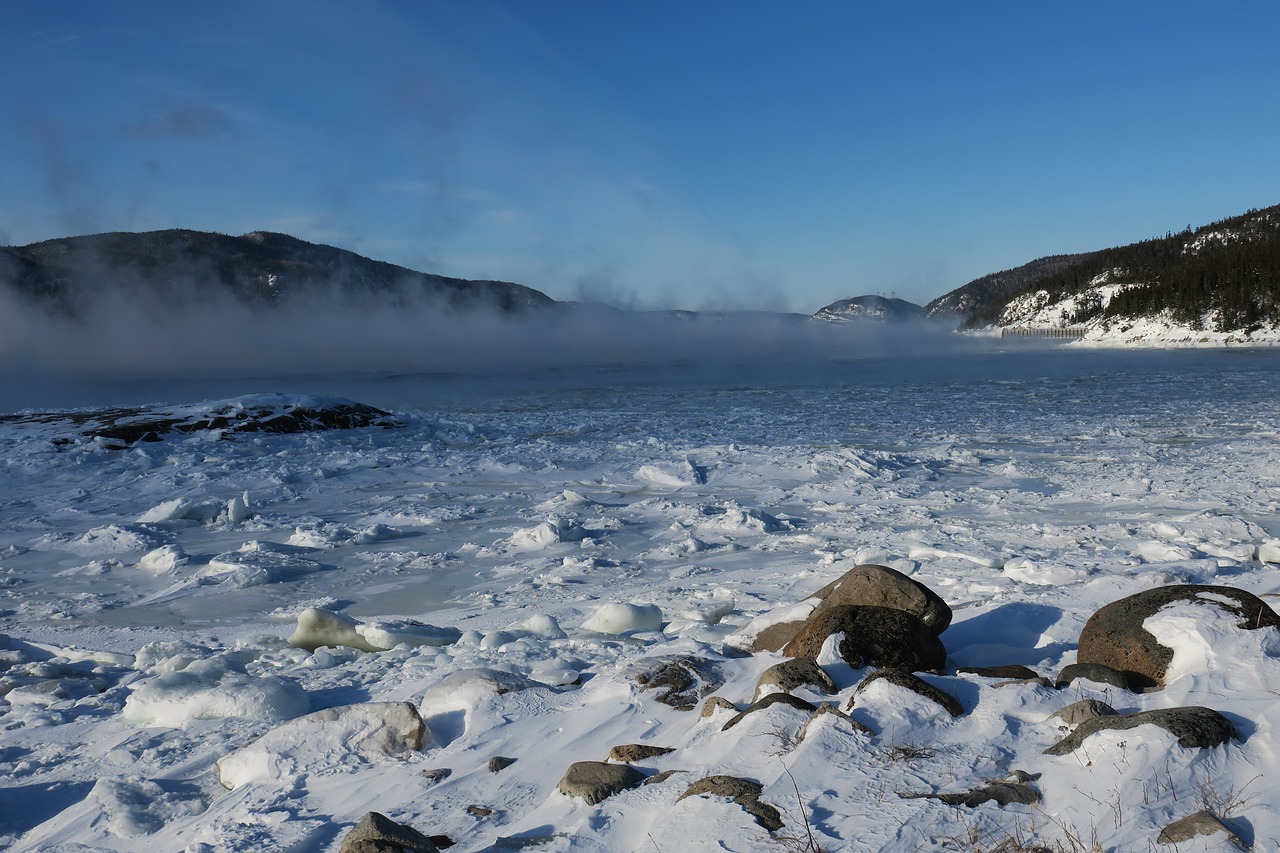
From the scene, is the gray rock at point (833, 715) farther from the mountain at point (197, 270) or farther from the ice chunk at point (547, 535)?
the mountain at point (197, 270)

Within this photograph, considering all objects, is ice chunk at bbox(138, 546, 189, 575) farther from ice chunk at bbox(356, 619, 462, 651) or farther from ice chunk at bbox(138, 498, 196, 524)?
ice chunk at bbox(356, 619, 462, 651)

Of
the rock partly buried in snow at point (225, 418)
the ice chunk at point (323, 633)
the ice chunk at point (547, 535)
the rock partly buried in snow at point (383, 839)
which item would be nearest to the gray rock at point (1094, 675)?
the rock partly buried in snow at point (383, 839)

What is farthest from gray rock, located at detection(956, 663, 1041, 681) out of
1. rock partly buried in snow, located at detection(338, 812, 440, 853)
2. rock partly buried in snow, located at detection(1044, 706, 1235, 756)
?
rock partly buried in snow, located at detection(338, 812, 440, 853)

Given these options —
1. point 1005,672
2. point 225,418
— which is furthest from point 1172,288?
point 1005,672

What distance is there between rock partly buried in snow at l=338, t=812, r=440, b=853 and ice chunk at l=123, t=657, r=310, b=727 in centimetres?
186

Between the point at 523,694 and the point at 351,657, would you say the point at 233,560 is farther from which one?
the point at 523,694

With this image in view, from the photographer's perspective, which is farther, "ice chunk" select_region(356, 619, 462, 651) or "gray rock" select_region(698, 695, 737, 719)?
"ice chunk" select_region(356, 619, 462, 651)

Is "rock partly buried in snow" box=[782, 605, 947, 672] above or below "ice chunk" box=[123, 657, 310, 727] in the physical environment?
above

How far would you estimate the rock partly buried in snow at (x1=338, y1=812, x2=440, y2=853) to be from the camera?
285 cm

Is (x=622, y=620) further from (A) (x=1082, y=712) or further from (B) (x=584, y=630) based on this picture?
(A) (x=1082, y=712)

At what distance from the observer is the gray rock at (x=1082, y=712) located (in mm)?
3479

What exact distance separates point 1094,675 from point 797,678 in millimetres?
1417

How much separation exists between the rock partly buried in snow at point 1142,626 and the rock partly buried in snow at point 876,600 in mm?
877

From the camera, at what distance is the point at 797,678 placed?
4.08 m
